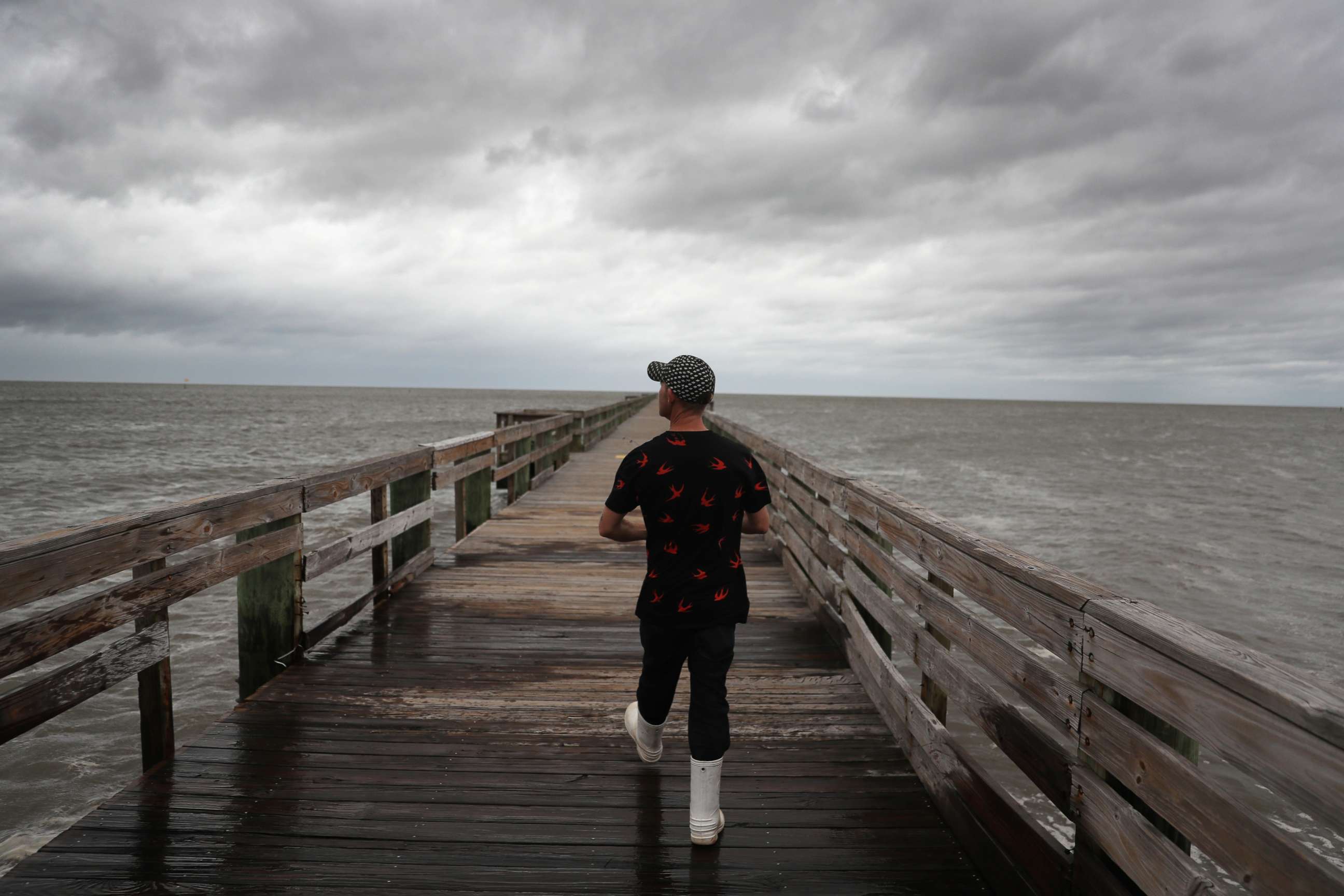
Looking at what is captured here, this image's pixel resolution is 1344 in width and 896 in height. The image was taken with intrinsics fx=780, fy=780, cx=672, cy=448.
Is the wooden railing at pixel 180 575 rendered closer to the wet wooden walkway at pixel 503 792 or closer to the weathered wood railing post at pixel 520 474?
the wet wooden walkway at pixel 503 792

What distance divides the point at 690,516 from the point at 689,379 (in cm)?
50

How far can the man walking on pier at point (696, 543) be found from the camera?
281 cm

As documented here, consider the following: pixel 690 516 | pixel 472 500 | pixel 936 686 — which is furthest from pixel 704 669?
pixel 472 500

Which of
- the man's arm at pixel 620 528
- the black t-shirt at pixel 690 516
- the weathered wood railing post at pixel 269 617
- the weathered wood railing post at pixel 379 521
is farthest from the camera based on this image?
the weathered wood railing post at pixel 379 521

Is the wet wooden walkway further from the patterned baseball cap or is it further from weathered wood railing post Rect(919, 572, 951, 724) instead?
the patterned baseball cap

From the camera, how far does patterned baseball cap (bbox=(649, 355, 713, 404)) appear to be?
111 inches

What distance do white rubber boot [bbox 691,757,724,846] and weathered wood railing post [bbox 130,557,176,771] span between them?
2.15 metres

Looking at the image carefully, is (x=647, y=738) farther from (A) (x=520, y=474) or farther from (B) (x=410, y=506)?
(A) (x=520, y=474)

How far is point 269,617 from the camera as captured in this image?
429 centimetres

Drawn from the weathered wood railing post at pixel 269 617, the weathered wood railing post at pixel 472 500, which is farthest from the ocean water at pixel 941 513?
the weathered wood railing post at pixel 472 500

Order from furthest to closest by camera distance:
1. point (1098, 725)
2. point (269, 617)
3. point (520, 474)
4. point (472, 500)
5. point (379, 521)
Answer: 1. point (520, 474)
2. point (472, 500)
3. point (379, 521)
4. point (269, 617)
5. point (1098, 725)

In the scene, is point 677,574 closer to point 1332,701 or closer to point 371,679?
point 1332,701

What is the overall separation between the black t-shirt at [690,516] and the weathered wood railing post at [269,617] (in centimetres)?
233

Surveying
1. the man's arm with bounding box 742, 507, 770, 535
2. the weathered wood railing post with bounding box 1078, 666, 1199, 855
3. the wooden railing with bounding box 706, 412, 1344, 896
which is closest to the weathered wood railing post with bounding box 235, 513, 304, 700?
the man's arm with bounding box 742, 507, 770, 535
